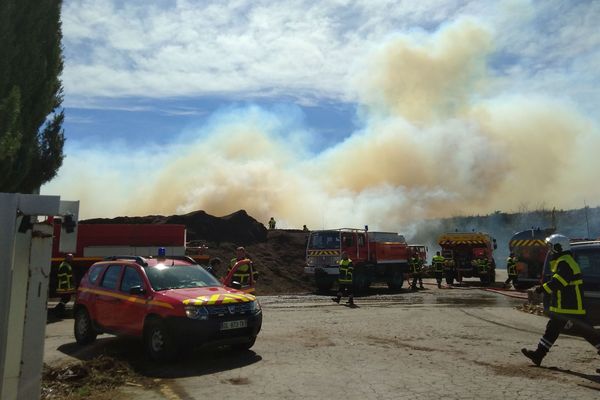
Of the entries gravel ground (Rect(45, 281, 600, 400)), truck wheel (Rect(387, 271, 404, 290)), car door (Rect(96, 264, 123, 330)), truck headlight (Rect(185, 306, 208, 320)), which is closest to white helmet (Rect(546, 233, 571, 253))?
gravel ground (Rect(45, 281, 600, 400))

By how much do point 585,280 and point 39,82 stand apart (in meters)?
12.5

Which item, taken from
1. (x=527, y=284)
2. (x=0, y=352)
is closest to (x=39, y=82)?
(x=0, y=352)

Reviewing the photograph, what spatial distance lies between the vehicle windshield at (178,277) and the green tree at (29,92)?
484 cm

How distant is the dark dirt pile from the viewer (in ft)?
79.6

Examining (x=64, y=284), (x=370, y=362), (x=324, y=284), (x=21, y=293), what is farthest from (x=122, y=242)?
(x=21, y=293)

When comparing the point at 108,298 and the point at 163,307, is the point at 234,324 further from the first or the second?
the point at 108,298

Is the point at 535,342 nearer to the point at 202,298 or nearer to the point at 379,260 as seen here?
the point at 202,298

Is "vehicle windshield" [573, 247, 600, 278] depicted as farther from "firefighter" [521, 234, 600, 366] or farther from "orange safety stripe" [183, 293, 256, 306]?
"orange safety stripe" [183, 293, 256, 306]

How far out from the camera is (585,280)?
8133 mm

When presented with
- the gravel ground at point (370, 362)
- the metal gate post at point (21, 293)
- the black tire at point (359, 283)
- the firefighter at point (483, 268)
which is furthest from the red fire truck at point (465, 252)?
the metal gate post at point (21, 293)

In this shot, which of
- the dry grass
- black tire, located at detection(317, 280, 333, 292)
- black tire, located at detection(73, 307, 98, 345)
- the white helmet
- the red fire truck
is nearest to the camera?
the dry grass

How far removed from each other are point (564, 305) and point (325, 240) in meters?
13.3

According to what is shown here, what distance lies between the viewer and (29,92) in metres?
11.7

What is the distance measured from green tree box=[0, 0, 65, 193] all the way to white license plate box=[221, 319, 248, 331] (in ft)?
21.1
